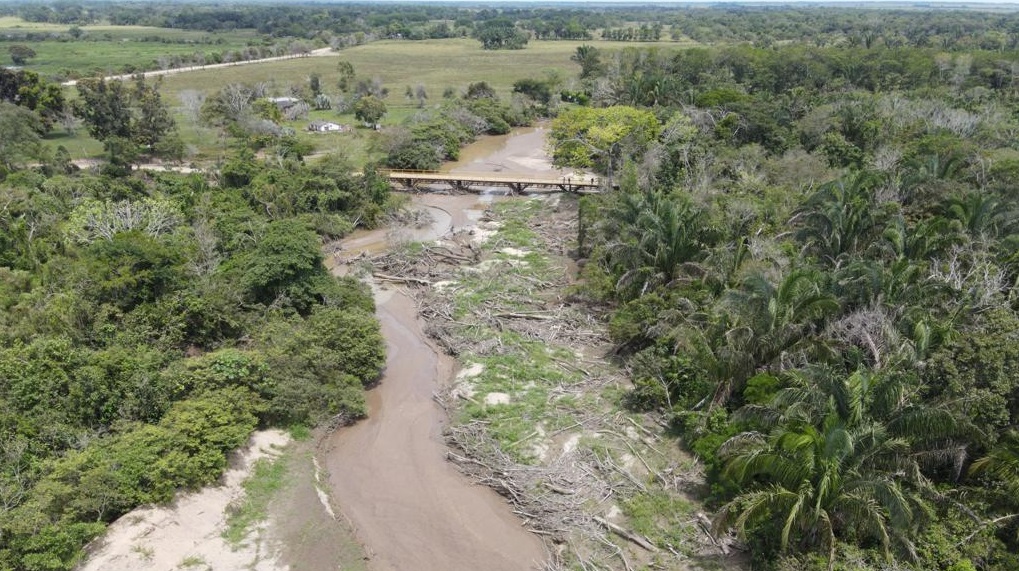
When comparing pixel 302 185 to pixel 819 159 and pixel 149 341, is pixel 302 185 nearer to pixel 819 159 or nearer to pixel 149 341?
pixel 149 341

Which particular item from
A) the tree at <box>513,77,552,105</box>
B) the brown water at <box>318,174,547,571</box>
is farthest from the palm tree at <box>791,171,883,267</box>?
the tree at <box>513,77,552,105</box>

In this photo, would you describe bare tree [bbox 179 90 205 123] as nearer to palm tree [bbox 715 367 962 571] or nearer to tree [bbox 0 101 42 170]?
tree [bbox 0 101 42 170]

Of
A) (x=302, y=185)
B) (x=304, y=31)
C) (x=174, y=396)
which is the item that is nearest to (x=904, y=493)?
(x=174, y=396)

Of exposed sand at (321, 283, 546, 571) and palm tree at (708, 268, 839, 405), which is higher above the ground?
palm tree at (708, 268, 839, 405)

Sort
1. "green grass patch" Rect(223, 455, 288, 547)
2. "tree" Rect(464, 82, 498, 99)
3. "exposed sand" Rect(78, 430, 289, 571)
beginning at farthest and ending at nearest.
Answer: "tree" Rect(464, 82, 498, 99)
"green grass patch" Rect(223, 455, 288, 547)
"exposed sand" Rect(78, 430, 289, 571)

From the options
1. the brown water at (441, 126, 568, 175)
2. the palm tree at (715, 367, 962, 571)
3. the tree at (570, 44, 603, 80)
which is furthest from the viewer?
the tree at (570, 44, 603, 80)

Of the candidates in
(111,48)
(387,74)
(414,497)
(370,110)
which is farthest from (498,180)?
(111,48)
